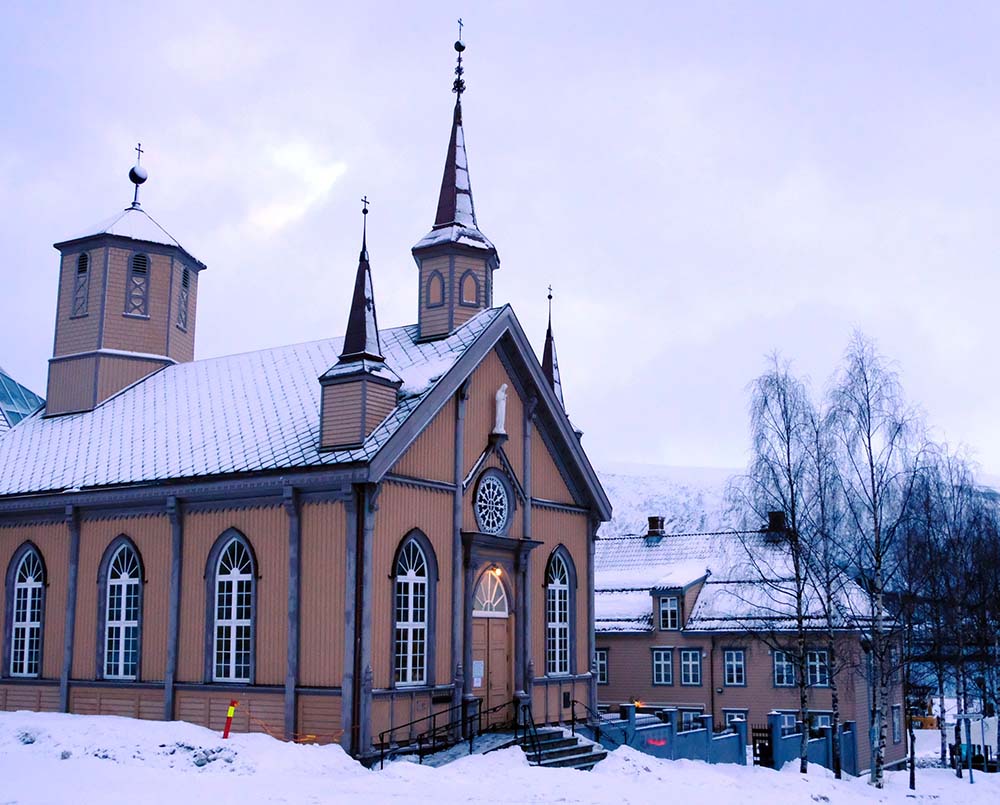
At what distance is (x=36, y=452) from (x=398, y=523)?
1077 cm

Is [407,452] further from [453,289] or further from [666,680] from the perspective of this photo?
[666,680]

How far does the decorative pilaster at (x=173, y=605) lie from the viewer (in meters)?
20.9

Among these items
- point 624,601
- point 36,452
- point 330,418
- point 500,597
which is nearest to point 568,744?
point 500,597

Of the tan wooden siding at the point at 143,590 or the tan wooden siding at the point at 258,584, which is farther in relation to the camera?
the tan wooden siding at the point at 143,590

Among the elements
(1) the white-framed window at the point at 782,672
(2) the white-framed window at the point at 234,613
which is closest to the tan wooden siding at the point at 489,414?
(2) the white-framed window at the point at 234,613

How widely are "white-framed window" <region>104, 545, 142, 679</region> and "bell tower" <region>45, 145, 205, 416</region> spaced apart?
6.32 metres

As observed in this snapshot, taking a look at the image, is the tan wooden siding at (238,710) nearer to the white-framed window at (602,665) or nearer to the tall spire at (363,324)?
the tall spire at (363,324)

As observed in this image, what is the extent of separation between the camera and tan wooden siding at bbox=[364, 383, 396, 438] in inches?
774

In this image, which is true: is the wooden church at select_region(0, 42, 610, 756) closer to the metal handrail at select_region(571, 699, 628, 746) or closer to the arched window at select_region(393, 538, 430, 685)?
the arched window at select_region(393, 538, 430, 685)

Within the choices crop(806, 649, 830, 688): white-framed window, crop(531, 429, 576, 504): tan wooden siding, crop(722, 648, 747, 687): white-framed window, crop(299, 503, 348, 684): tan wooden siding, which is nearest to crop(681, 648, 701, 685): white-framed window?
crop(722, 648, 747, 687): white-framed window

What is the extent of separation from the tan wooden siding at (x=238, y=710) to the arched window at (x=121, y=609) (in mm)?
1726

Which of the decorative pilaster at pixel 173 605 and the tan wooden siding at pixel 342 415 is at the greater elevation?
the tan wooden siding at pixel 342 415

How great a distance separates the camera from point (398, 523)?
20.0m

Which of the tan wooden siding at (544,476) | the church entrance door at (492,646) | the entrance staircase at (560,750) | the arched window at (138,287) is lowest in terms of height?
the entrance staircase at (560,750)
